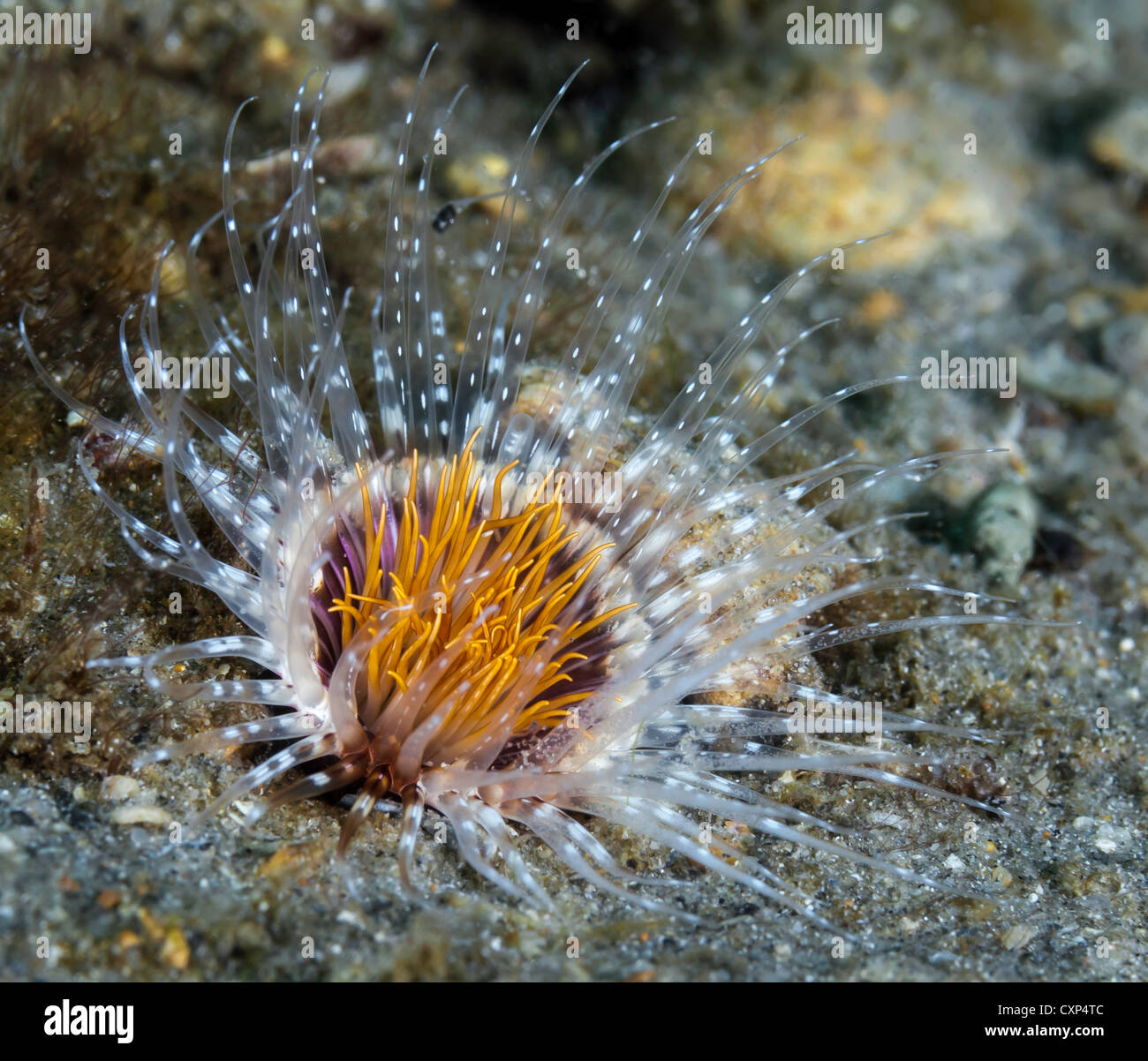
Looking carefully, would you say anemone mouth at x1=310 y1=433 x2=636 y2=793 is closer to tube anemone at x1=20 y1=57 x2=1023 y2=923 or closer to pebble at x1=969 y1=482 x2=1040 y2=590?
tube anemone at x1=20 y1=57 x2=1023 y2=923

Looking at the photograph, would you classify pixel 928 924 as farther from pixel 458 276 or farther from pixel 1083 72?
pixel 1083 72

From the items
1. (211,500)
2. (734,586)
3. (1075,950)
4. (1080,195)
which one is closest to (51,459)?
(211,500)

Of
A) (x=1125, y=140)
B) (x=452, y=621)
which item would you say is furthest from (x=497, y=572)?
(x=1125, y=140)

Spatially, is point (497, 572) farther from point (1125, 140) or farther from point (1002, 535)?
point (1125, 140)

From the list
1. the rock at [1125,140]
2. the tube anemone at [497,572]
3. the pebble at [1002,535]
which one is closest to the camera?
the tube anemone at [497,572]

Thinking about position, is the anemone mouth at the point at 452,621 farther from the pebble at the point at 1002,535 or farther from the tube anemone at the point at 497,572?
the pebble at the point at 1002,535

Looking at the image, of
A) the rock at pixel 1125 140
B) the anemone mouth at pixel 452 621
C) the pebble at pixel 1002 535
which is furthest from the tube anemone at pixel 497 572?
the rock at pixel 1125 140

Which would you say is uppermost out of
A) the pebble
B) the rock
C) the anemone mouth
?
the rock

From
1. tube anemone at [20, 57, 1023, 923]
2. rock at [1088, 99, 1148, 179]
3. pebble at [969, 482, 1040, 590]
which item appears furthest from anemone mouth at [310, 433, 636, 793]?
rock at [1088, 99, 1148, 179]
